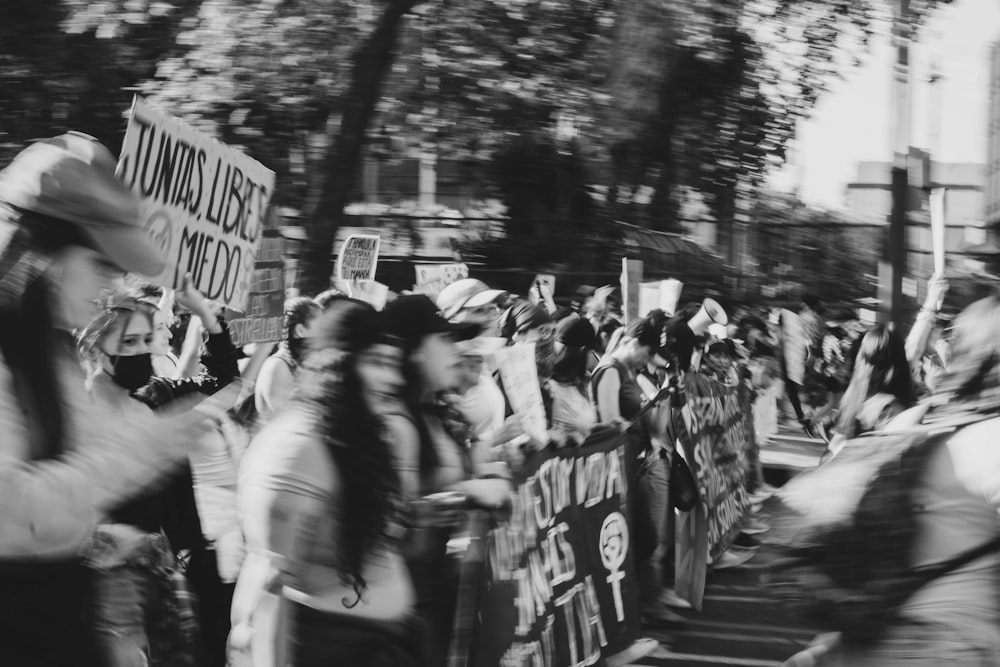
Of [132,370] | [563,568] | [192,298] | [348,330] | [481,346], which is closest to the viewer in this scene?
[348,330]

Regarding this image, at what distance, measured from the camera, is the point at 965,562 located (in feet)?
8.47

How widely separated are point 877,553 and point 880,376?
12.8 feet

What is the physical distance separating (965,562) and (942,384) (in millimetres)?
461

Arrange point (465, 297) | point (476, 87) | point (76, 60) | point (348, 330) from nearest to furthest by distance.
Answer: point (348, 330)
point (465, 297)
point (76, 60)
point (476, 87)

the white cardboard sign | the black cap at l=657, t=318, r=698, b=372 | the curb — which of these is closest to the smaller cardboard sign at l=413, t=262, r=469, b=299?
the black cap at l=657, t=318, r=698, b=372

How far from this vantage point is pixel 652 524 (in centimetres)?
722

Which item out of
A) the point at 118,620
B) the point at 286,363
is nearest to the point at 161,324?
the point at 286,363

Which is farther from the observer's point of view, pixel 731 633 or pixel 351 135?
pixel 351 135

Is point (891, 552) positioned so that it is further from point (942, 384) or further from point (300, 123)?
point (300, 123)

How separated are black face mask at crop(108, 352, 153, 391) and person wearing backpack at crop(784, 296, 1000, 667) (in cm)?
289

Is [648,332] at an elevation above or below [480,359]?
below

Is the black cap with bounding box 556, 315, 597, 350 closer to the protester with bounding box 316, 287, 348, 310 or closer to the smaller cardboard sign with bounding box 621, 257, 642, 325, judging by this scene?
the protester with bounding box 316, 287, 348, 310

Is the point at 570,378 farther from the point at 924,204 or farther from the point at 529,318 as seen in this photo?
the point at 924,204

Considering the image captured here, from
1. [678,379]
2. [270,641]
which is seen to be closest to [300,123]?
[678,379]
